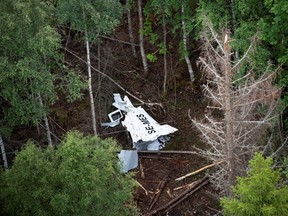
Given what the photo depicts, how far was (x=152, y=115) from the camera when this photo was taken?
20531 mm

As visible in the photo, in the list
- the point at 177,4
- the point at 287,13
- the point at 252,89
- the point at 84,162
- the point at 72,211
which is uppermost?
the point at 177,4

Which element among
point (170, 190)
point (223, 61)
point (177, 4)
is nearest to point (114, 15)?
point (177, 4)

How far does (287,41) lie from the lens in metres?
Result: 14.7

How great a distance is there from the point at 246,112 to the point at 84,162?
4957 mm

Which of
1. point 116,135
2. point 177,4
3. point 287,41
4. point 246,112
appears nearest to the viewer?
point 246,112

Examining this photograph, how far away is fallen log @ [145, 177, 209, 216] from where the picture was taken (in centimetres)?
1633

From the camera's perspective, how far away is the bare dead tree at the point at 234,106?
11.9 m

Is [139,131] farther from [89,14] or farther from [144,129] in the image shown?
[89,14]

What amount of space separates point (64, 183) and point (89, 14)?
6.35 m

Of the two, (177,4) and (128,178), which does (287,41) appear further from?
(128,178)

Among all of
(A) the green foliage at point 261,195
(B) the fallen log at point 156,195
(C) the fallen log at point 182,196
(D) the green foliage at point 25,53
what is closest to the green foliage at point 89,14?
(D) the green foliage at point 25,53

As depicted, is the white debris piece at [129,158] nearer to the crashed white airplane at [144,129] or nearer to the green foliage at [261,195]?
the crashed white airplane at [144,129]

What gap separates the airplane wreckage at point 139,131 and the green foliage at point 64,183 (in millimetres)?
5607

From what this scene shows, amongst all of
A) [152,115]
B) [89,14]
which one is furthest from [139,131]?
[89,14]
